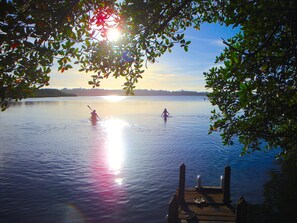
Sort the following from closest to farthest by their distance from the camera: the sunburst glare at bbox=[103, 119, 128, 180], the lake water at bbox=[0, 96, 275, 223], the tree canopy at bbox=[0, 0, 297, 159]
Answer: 1. the tree canopy at bbox=[0, 0, 297, 159]
2. the lake water at bbox=[0, 96, 275, 223]
3. the sunburst glare at bbox=[103, 119, 128, 180]

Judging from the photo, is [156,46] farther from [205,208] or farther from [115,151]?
[115,151]

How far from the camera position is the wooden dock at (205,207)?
38.0 feet

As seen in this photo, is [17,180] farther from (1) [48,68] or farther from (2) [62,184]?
(1) [48,68]

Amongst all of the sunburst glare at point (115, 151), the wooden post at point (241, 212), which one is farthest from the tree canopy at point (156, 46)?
the sunburst glare at point (115, 151)

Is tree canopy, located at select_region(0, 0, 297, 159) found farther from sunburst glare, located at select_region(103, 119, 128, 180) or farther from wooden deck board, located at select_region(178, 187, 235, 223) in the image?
sunburst glare, located at select_region(103, 119, 128, 180)

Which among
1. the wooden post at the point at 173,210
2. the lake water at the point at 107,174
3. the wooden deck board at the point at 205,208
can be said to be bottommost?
the lake water at the point at 107,174

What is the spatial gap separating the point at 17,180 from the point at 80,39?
2015cm

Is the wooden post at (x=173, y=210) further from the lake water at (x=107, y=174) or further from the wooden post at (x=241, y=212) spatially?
the lake water at (x=107, y=174)

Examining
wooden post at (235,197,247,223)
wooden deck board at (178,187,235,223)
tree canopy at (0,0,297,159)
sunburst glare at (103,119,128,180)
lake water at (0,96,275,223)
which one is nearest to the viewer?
tree canopy at (0,0,297,159)

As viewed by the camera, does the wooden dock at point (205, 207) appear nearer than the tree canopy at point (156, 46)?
No

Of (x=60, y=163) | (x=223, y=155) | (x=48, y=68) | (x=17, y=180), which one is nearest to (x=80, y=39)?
(x=48, y=68)

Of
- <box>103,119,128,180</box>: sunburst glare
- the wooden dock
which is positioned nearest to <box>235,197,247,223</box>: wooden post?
the wooden dock

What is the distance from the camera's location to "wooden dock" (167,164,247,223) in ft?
38.0

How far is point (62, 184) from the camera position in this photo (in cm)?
2209
